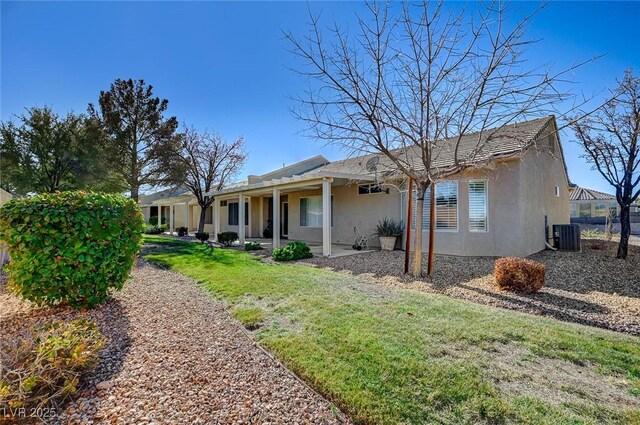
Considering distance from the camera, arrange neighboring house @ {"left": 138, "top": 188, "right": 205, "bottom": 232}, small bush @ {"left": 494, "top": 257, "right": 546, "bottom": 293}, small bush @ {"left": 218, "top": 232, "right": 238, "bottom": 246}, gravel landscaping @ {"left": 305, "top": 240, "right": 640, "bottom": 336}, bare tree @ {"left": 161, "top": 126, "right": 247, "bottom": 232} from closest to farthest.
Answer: gravel landscaping @ {"left": 305, "top": 240, "right": 640, "bottom": 336}
small bush @ {"left": 494, "top": 257, "right": 546, "bottom": 293}
small bush @ {"left": 218, "top": 232, "right": 238, "bottom": 246}
bare tree @ {"left": 161, "top": 126, "right": 247, "bottom": 232}
neighboring house @ {"left": 138, "top": 188, "right": 205, "bottom": 232}

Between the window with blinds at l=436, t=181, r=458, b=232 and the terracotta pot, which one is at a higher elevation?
the window with blinds at l=436, t=181, r=458, b=232

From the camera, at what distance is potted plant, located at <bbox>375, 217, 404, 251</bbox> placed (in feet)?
41.5

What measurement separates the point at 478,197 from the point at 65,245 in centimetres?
1125

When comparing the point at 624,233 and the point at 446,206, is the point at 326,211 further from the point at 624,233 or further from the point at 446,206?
the point at 624,233

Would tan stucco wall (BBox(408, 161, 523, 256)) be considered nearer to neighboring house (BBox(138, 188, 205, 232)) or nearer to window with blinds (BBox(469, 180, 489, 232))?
window with blinds (BBox(469, 180, 489, 232))

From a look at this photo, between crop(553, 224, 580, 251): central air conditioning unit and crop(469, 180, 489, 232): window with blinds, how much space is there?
→ 4.36 metres

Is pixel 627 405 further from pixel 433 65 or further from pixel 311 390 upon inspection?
pixel 433 65

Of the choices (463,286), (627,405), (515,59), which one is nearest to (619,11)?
(515,59)

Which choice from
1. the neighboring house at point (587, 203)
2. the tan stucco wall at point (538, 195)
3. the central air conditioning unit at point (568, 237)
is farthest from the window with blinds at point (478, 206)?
the neighboring house at point (587, 203)

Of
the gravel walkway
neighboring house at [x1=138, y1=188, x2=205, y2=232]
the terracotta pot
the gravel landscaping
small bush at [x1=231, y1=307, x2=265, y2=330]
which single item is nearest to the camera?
the gravel walkway

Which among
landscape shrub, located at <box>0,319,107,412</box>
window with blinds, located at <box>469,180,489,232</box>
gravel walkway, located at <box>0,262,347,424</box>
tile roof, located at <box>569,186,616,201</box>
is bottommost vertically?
gravel walkway, located at <box>0,262,347,424</box>

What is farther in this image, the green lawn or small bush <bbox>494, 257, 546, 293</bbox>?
small bush <bbox>494, 257, 546, 293</bbox>

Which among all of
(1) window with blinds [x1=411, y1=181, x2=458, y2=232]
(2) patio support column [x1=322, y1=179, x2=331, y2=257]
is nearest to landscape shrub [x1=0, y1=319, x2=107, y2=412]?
(2) patio support column [x1=322, y1=179, x2=331, y2=257]

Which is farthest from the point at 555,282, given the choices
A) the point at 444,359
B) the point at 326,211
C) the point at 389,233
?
the point at 326,211
